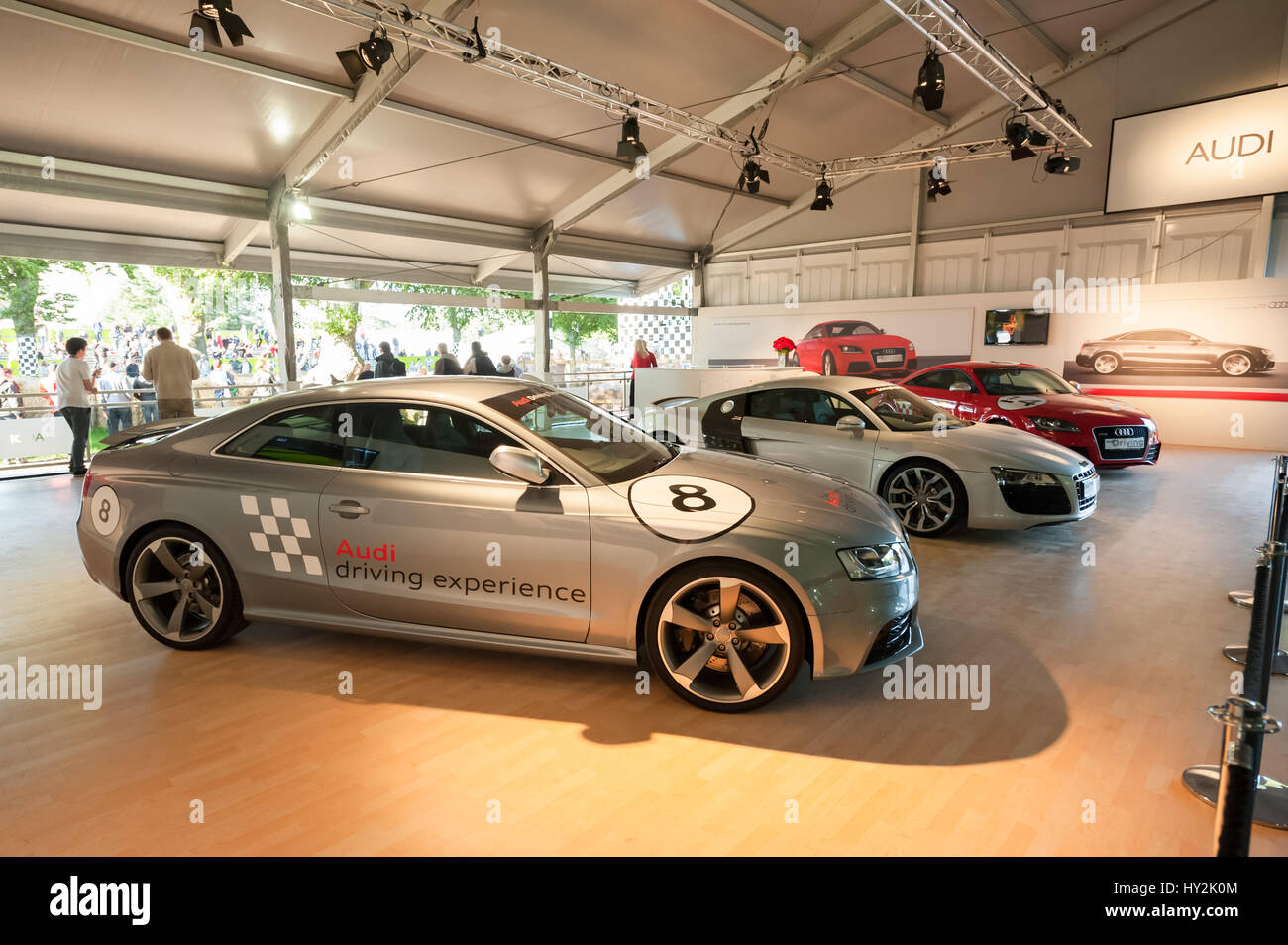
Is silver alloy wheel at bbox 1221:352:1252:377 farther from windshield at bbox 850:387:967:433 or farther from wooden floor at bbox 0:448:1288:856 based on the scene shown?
wooden floor at bbox 0:448:1288:856

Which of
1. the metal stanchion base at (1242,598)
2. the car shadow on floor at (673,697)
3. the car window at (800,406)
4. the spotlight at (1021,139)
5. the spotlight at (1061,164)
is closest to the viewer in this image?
the car shadow on floor at (673,697)

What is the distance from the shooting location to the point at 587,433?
3.37 metres

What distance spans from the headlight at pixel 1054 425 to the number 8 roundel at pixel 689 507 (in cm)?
634

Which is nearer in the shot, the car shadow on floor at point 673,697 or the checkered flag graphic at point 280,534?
the car shadow on floor at point 673,697

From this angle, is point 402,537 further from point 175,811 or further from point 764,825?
point 764,825

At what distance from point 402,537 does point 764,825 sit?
1.80 meters

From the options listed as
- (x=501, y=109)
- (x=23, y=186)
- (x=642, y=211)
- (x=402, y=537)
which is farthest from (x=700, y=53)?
(x=402, y=537)

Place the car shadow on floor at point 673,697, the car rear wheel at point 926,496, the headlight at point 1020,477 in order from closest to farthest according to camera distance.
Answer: the car shadow on floor at point 673,697, the headlight at point 1020,477, the car rear wheel at point 926,496

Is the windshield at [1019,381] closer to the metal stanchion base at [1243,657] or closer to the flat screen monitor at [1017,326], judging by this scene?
the flat screen monitor at [1017,326]

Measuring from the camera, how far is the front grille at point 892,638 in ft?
9.05

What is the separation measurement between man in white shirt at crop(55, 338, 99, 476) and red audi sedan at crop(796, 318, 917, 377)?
11.5 metres

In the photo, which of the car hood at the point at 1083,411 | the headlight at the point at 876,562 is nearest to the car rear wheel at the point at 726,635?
the headlight at the point at 876,562

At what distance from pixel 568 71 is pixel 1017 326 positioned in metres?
10.2

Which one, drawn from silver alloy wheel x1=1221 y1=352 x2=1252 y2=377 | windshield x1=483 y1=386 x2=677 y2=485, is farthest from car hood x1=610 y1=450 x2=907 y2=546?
silver alloy wheel x1=1221 y1=352 x2=1252 y2=377
